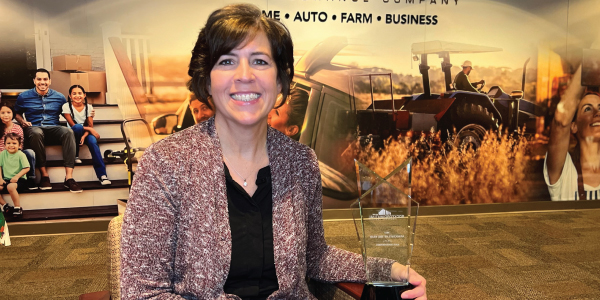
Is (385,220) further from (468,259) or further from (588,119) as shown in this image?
(588,119)

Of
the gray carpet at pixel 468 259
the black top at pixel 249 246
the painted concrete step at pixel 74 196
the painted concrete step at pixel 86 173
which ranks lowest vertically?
the gray carpet at pixel 468 259

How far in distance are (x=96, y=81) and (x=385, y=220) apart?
4132 mm

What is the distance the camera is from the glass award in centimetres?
118

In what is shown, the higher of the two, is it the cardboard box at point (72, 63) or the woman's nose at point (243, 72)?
the cardboard box at point (72, 63)

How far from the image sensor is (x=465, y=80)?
506cm

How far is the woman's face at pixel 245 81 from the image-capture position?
1271 mm

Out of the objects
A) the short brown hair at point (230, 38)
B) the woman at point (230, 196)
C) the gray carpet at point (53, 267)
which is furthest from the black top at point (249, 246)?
the gray carpet at point (53, 267)

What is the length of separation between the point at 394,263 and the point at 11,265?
3676 millimetres

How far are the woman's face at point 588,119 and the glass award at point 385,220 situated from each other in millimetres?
5126

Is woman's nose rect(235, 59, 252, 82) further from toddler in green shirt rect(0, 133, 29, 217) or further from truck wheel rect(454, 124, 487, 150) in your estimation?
truck wheel rect(454, 124, 487, 150)

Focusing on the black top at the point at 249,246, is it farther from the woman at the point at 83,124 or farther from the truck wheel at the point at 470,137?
the truck wheel at the point at 470,137

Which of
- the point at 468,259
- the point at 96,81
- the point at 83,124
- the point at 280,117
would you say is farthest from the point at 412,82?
the point at 83,124

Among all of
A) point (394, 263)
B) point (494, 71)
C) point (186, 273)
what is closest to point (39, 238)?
point (186, 273)

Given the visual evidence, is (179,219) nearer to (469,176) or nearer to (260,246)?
(260,246)
